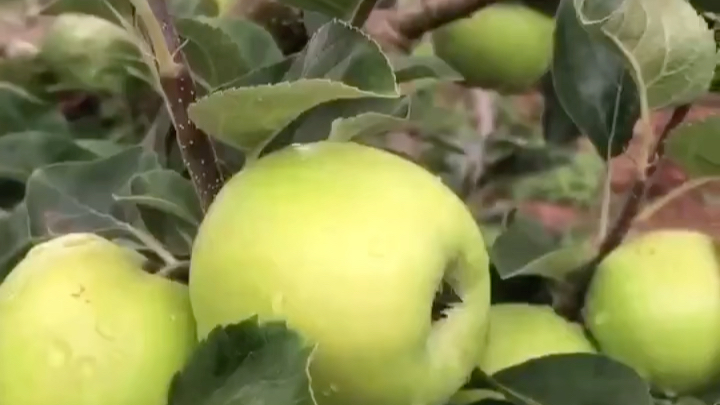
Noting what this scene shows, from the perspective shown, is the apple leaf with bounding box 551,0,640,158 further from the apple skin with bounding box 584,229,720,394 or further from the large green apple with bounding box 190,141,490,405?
the large green apple with bounding box 190,141,490,405

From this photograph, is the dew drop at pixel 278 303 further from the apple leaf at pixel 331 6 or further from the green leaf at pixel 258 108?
the apple leaf at pixel 331 6

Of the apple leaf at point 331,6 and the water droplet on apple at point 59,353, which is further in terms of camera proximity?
the apple leaf at point 331,6

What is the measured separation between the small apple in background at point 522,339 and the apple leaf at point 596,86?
0.11 meters

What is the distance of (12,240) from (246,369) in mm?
178

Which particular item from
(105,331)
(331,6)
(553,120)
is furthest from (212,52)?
(553,120)

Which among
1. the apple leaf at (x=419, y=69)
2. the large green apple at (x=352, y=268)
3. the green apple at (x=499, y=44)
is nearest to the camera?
the large green apple at (x=352, y=268)

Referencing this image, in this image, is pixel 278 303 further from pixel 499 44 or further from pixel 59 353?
pixel 499 44

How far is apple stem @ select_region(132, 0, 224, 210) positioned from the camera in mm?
409

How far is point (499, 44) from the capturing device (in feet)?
2.37

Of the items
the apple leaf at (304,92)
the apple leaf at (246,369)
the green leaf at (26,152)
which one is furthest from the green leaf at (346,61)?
the green leaf at (26,152)

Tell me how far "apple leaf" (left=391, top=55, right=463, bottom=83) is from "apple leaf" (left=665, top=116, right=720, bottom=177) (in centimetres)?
13

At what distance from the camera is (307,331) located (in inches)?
14.0

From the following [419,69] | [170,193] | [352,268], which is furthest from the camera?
[419,69]

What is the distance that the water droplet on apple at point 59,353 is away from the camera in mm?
392
